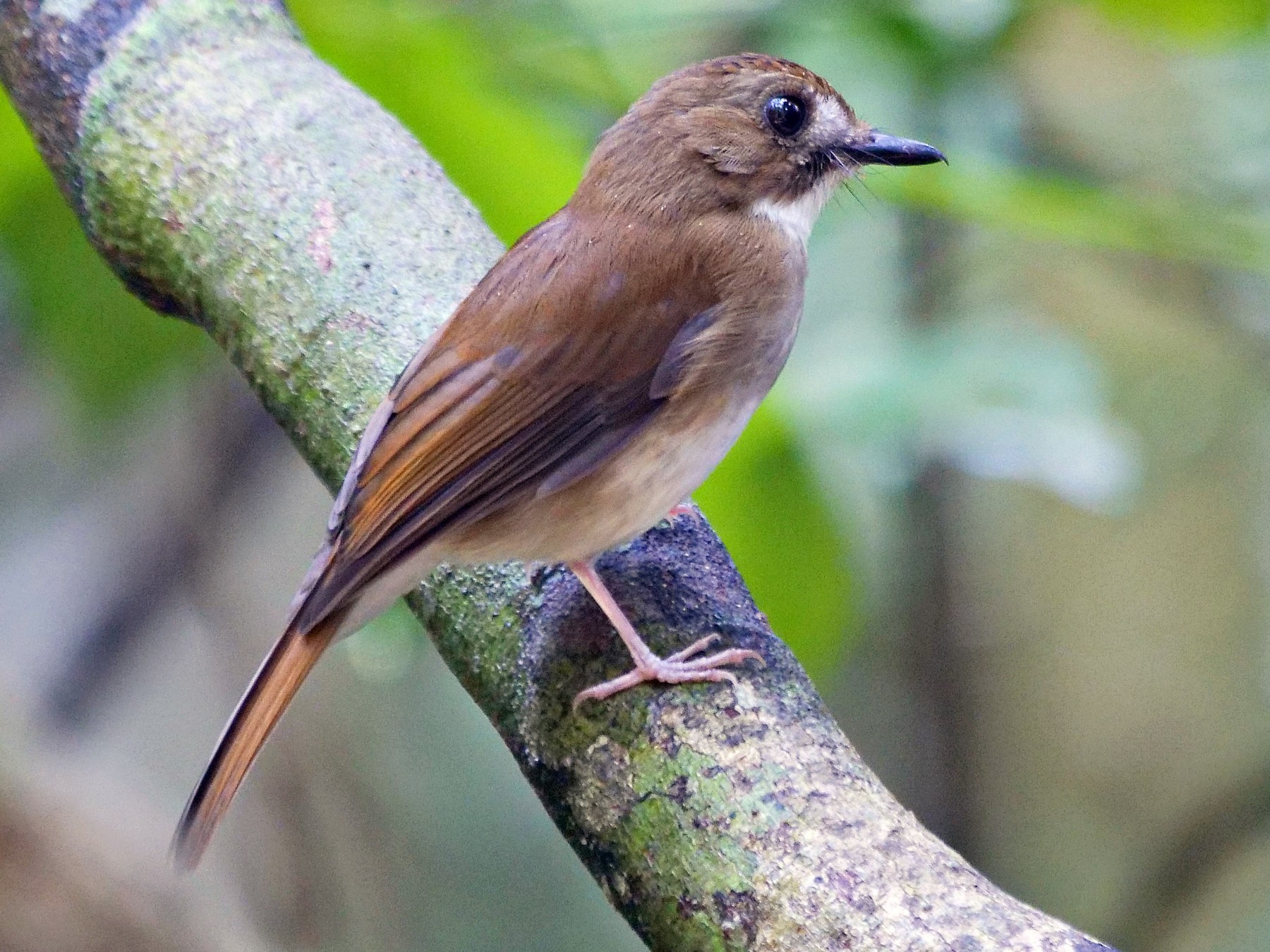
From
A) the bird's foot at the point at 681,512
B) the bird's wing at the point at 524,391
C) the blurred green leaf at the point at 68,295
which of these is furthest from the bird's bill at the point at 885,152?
the blurred green leaf at the point at 68,295

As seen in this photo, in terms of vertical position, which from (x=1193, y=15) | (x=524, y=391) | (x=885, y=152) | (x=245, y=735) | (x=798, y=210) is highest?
(x=1193, y=15)

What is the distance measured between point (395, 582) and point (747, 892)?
716mm

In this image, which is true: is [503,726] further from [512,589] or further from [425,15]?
[425,15]

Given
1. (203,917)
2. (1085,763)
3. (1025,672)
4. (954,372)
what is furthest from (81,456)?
(1085,763)

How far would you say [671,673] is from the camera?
184cm

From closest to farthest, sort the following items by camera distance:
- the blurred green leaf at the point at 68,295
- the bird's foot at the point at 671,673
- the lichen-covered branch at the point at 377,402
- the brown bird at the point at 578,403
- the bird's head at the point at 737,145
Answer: the lichen-covered branch at the point at 377,402, the bird's foot at the point at 671,673, the brown bird at the point at 578,403, the bird's head at the point at 737,145, the blurred green leaf at the point at 68,295

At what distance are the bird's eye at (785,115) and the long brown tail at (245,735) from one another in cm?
102

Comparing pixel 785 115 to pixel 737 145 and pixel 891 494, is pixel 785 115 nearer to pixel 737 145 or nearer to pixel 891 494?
pixel 737 145

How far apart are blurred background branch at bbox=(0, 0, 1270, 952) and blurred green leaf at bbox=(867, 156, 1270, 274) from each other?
1 centimetres

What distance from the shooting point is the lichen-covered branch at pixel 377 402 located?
1554 millimetres

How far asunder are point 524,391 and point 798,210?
1.91ft


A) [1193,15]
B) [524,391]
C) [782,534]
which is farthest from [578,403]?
[1193,15]

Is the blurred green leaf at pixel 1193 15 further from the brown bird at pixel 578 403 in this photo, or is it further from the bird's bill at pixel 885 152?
the brown bird at pixel 578 403

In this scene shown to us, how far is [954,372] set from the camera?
279 centimetres
